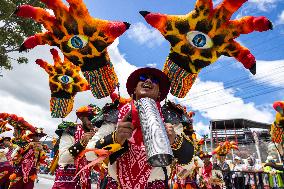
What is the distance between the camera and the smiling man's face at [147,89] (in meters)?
2.66

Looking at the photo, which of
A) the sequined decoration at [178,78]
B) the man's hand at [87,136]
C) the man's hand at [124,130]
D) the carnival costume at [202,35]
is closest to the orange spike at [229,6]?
the carnival costume at [202,35]

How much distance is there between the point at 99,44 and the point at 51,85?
198 centimetres

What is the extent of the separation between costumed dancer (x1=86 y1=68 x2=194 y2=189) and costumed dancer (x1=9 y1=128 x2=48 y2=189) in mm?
5848

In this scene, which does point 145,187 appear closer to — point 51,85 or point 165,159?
point 165,159

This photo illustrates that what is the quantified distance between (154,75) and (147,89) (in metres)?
0.23

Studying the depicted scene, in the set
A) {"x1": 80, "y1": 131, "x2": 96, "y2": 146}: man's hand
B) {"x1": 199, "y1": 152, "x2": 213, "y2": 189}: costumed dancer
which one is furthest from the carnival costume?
{"x1": 199, "y1": 152, "x2": 213, "y2": 189}: costumed dancer

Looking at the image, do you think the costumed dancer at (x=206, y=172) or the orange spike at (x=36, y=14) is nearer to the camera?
the orange spike at (x=36, y=14)

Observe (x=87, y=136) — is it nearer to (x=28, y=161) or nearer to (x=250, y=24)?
(x=250, y=24)

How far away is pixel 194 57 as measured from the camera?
2949mm

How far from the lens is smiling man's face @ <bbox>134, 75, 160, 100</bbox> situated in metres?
2.66

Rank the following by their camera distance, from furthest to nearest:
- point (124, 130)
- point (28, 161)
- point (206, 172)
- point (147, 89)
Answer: point (206, 172), point (28, 161), point (147, 89), point (124, 130)

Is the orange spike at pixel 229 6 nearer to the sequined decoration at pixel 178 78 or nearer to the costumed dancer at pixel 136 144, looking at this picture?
the sequined decoration at pixel 178 78

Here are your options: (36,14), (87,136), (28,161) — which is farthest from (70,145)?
(28,161)

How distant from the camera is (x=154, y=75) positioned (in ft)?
9.37
